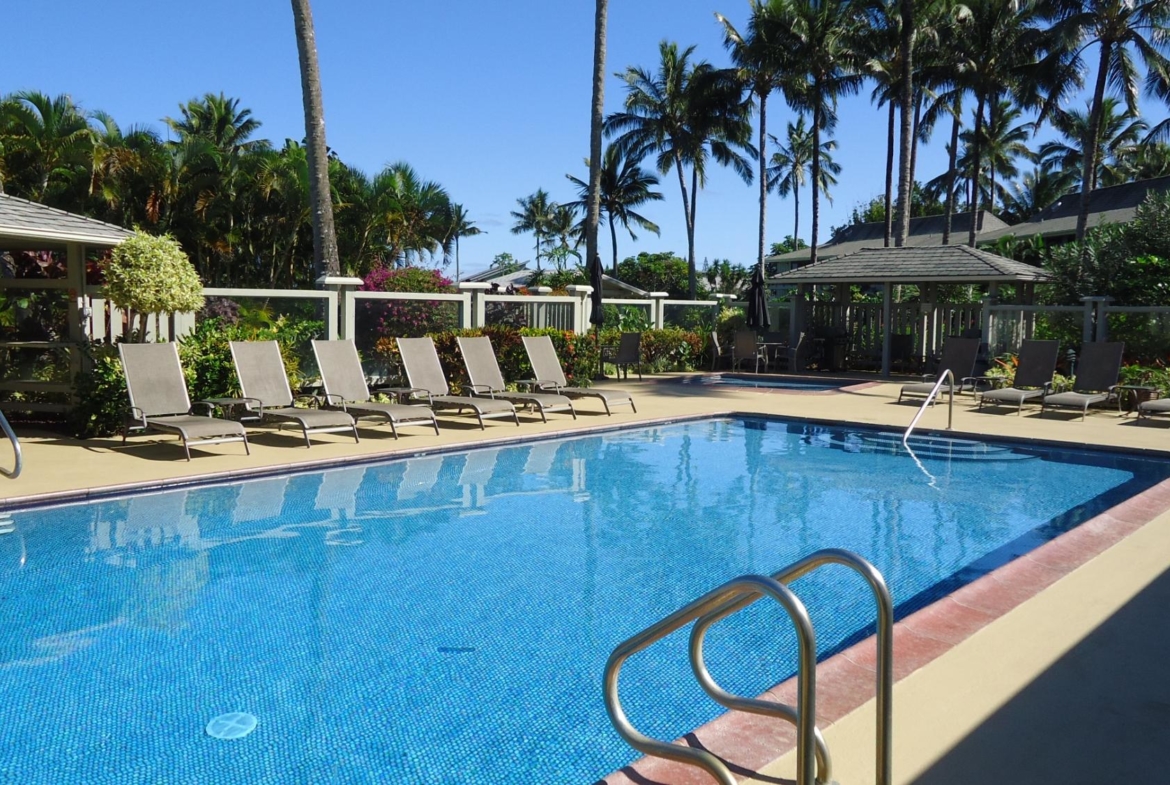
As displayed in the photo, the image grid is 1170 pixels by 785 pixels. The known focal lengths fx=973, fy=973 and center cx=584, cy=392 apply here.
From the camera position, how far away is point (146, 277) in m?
10.1

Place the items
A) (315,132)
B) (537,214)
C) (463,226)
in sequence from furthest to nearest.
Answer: (537,214), (463,226), (315,132)

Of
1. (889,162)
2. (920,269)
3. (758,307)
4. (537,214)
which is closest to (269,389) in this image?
(758,307)

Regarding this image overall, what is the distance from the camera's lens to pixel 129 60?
28.3 meters

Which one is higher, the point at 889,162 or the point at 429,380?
the point at 889,162

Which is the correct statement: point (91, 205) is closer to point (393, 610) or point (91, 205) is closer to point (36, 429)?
point (36, 429)

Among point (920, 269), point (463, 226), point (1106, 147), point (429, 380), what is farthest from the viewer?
point (463, 226)

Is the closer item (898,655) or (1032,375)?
(898,655)

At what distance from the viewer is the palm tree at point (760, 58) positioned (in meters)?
33.4

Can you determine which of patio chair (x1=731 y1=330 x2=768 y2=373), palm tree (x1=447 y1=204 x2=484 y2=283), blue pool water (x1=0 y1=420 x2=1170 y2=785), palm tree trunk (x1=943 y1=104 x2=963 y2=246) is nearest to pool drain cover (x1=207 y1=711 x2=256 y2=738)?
blue pool water (x1=0 y1=420 x2=1170 y2=785)

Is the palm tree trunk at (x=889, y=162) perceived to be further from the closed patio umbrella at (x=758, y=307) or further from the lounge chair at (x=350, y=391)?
the lounge chair at (x=350, y=391)

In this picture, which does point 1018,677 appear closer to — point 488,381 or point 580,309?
point 488,381

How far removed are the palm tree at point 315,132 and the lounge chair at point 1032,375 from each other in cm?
1007

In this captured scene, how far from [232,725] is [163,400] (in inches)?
250

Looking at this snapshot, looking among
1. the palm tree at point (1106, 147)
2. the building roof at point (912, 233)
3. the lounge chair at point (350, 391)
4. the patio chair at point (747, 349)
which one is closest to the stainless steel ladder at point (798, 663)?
the lounge chair at point (350, 391)
